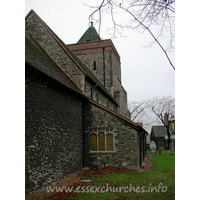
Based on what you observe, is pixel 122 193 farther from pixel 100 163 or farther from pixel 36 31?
pixel 36 31

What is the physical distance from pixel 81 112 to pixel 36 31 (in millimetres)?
7337

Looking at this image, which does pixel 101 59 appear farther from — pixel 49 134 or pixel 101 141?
pixel 49 134

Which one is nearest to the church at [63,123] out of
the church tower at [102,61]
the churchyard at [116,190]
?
the churchyard at [116,190]

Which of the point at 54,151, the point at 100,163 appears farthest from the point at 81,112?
the point at 54,151

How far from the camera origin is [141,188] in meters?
7.99

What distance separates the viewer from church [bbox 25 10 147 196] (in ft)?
24.9

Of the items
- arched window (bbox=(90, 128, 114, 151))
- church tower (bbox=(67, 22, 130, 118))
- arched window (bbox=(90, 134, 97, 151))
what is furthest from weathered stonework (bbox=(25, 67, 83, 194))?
church tower (bbox=(67, 22, 130, 118))

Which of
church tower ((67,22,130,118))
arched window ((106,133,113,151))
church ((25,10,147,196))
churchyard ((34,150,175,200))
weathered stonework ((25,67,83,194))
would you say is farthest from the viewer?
church tower ((67,22,130,118))

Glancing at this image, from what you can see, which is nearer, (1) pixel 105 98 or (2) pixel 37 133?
(2) pixel 37 133

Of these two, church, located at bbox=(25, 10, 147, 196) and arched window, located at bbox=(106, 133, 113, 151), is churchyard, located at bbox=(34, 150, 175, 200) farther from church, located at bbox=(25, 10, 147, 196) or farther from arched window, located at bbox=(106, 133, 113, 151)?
arched window, located at bbox=(106, 133, 113, 151)

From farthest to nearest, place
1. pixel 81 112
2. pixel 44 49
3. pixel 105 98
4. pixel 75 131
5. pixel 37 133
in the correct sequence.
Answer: pixel 105 98 → pixel 44 49 → pixel 81 112 → pixel 75 131 → pixel 37 133

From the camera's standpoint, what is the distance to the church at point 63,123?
299 inches

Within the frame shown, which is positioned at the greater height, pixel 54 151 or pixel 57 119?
pixel 57 119

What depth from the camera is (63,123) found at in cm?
1010
